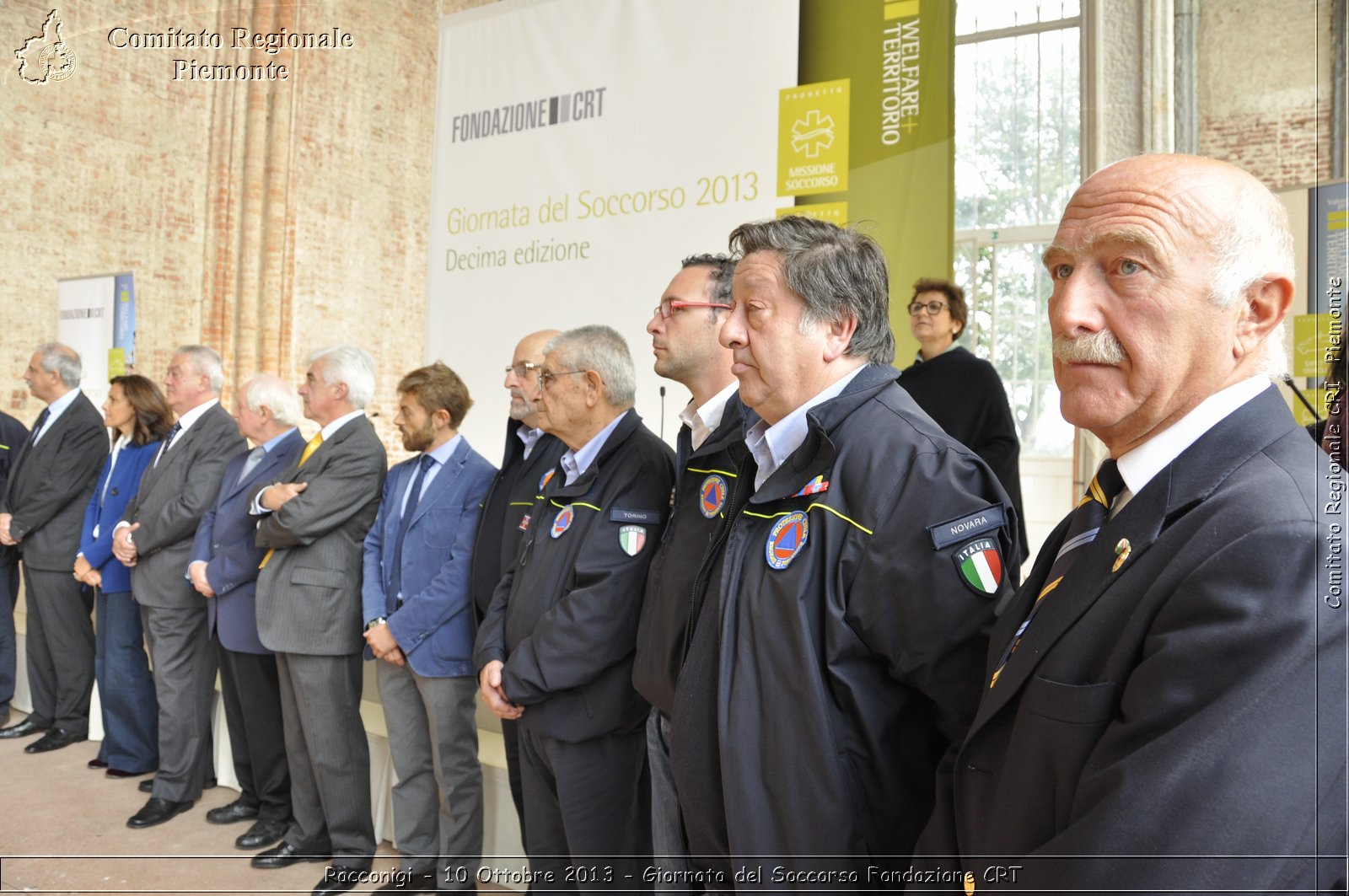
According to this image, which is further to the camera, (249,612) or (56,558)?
(56,558)

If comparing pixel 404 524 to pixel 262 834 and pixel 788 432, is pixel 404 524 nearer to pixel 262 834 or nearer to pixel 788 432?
pixel 262 834

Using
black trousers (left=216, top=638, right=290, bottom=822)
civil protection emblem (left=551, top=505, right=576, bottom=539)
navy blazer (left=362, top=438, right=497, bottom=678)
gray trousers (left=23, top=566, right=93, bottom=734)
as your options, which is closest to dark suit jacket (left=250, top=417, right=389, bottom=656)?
navy blazer (left=362, top=438, right=497, bottom=678)

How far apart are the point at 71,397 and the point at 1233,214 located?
6515 millimetres

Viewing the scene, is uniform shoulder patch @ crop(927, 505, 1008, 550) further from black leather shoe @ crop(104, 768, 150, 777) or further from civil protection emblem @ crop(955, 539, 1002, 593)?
black leather shoe @ crop(104, 768, 150, 777)

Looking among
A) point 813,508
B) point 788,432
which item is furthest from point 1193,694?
point 788,432

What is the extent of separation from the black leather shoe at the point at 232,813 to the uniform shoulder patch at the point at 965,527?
3942 mm

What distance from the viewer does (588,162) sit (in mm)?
5594

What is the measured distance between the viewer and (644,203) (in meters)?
5.32

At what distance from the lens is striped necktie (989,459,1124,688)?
1.27m

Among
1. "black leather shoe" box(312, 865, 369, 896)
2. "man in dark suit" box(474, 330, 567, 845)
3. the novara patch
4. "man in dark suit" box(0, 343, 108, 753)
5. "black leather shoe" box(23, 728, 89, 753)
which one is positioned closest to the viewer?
the novara patch

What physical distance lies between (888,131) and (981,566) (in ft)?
10.6

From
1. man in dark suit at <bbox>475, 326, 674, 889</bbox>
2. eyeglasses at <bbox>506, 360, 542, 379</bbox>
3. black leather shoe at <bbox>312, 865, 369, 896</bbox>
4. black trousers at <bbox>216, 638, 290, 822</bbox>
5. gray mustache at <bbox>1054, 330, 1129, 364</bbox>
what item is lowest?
black leather shoe at <bbox>312, 865, 369, 896</bbox>

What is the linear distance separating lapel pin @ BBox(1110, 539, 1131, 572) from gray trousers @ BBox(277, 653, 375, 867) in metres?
3.38

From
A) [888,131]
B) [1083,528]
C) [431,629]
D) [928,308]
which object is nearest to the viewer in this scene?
[1083,528]
